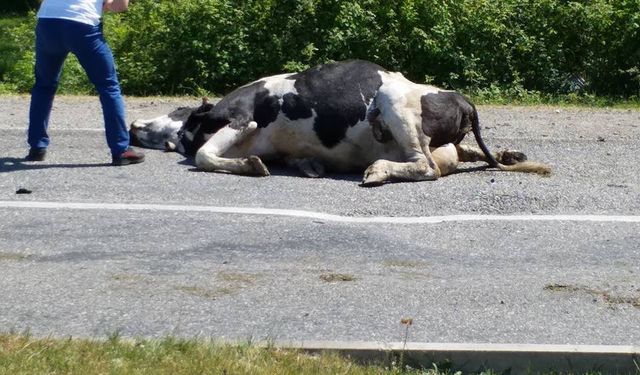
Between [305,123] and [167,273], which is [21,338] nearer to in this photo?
[167,273]

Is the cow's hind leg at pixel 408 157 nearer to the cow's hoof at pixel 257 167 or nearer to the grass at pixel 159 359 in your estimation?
the cow's hoof at pixel 257 167

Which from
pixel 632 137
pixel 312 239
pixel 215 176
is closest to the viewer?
pixel 312 239

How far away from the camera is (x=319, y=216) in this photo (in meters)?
9.12

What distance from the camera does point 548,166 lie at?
11000mm

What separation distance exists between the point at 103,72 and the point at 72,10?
1.84ft

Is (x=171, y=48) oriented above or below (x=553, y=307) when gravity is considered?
below

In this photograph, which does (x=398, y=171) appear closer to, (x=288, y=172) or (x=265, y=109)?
(x=288, y=172)

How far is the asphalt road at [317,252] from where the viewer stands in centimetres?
677

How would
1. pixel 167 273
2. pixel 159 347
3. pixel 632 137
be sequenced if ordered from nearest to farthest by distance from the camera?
pixel 159 347 → pixel 167 273 → pixel 632 137

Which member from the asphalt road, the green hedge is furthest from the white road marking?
the green hedge

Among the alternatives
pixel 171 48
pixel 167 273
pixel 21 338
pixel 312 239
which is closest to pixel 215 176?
pixel 312 239

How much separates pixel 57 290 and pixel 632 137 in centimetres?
726

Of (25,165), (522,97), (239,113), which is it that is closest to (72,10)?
(25,165)

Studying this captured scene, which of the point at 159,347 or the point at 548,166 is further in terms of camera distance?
the point at 548,166
